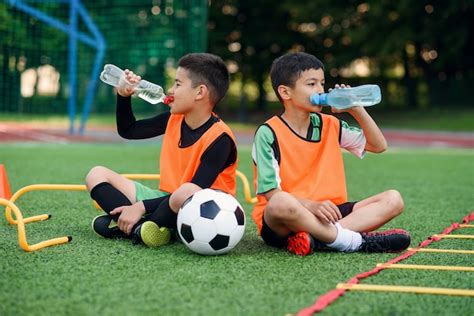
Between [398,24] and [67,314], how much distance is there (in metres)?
23.8

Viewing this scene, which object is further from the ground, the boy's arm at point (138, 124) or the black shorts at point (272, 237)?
the boy's arm at point (138, 124)

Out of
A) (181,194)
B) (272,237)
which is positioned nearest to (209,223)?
(181,194)

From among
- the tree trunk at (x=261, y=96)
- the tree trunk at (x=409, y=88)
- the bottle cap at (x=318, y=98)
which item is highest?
the bottle cap at (x=318, y=98)

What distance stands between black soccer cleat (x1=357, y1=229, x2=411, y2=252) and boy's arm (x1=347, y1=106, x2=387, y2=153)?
0.49 m

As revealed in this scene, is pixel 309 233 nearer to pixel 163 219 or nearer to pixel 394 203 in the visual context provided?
pixel 394 203

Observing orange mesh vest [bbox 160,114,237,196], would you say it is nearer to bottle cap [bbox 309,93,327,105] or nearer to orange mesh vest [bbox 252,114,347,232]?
orange mesh vest [bbox 252,114,347,232]

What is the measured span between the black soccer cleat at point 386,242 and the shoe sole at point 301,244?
1.04 ft

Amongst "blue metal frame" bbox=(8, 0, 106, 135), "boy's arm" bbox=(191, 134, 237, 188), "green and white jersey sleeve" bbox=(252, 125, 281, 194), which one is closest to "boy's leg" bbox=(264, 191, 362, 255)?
"green and white jersey sleeve" bbox=(252, 125, 281, 194)

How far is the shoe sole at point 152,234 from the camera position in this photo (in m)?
3.76

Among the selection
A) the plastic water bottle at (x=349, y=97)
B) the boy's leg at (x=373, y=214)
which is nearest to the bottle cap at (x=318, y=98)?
the plastic water bottle at (x=349, y=97)

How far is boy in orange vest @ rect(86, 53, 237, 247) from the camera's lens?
392 centimetres

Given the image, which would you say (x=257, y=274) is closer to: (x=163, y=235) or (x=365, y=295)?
(x=365, y=295)

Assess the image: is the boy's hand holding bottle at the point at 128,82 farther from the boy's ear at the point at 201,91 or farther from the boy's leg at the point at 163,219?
the boy's leg at the point at 163,219

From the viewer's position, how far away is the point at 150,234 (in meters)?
3.77
